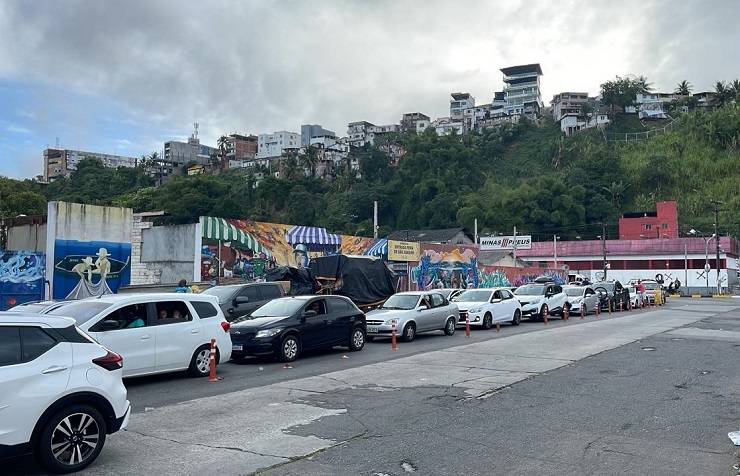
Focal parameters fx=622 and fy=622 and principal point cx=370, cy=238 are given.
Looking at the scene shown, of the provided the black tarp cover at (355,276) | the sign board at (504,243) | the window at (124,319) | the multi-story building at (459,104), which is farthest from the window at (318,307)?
the multi-story building at (459,104)

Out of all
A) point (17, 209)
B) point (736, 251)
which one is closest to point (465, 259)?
point (17, 209)

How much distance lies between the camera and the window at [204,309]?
473 inches

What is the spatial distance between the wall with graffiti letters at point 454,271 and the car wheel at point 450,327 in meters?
15.5

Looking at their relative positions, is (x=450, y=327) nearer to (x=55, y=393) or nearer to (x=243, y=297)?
(x=243, y=297)

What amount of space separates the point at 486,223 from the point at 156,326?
87125 mm

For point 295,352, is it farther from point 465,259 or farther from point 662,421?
point 465,259

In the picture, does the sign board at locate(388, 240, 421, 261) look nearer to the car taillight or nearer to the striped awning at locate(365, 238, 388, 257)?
the striped awning at locate(365, 238, 388, 257)

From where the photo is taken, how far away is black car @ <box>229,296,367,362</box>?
13.9 metres

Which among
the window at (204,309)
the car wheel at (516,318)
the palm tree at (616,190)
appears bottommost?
the car wheel at (516,318)

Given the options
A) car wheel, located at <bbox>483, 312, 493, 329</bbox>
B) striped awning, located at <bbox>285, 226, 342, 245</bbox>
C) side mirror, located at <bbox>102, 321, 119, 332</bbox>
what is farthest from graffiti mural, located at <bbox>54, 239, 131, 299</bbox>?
car wheel, located at <bbox>483, 312, 493, 329</bbox>

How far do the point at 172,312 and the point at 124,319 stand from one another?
0.95 metres

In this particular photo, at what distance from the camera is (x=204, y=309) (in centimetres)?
1220

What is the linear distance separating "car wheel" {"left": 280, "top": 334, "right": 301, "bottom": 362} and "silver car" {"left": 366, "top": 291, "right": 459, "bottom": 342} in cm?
Result: 445

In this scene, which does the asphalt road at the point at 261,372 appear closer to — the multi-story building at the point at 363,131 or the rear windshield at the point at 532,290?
the rear windshield at the point at 532,290
